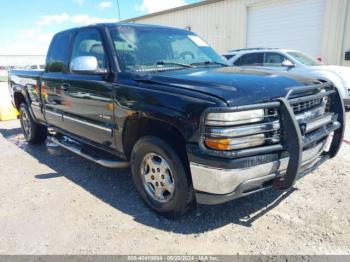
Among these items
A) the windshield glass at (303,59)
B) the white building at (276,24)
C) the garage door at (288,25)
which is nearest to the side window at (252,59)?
the windshield glass at (303,59)

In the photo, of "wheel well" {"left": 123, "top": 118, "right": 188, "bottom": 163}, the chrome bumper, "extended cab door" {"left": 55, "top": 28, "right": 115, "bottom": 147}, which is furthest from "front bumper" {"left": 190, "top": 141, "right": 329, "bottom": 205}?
"extended cab door" {"left": 55, "top": 28, "right": 115, "bottom": 147}

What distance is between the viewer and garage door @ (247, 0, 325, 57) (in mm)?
12008

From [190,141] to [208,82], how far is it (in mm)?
581

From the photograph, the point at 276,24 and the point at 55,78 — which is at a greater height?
the point at 276,24

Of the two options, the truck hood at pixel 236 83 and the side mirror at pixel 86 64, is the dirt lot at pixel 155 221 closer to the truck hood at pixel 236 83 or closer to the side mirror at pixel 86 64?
the truck hood at pixel 236 83

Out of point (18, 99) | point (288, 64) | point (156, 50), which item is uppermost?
point (156, 50)

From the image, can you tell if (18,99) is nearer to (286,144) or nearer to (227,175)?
(227,175)

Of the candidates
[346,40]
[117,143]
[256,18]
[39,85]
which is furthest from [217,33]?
[117,143]

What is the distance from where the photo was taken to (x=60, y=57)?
4789 mm

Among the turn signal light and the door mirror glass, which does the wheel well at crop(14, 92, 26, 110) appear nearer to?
the turn signal light

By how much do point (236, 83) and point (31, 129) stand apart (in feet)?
15.6

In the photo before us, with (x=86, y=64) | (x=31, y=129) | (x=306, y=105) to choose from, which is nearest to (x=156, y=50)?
(x=86, y=64)

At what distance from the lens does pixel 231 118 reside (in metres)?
2.46

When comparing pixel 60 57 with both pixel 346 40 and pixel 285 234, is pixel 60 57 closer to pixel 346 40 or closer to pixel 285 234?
pixel 285 234
